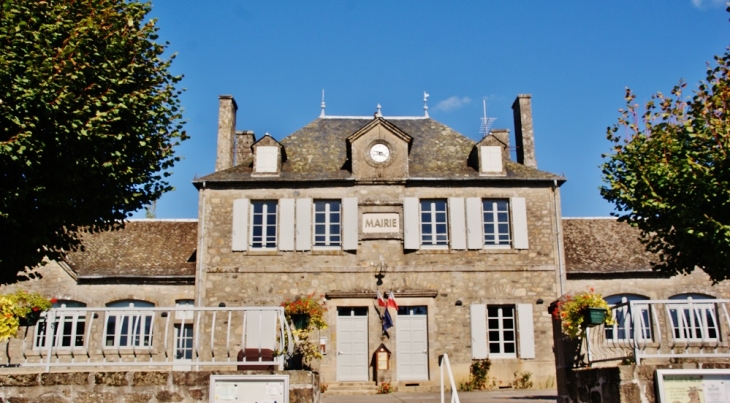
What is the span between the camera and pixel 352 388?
18.1 m

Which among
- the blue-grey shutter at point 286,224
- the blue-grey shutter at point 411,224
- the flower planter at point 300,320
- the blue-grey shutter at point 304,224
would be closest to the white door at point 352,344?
the blue-grey shutter at point 304,224

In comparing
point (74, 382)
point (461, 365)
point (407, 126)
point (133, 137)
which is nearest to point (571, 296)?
point (74, 382)

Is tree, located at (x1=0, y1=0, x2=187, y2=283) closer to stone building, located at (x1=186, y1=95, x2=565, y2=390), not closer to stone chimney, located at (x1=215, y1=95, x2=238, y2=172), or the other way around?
stone building, located at (x1=186, y1=95, x2=565, y2=390)

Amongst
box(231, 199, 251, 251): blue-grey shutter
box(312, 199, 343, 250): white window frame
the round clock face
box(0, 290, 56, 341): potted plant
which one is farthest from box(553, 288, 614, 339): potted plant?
box(231, 199, 251, 251): blue-grey shutter

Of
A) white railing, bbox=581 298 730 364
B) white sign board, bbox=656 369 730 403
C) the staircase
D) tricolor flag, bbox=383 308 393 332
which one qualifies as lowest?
the staircase

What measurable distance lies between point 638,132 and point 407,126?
30.6 feet

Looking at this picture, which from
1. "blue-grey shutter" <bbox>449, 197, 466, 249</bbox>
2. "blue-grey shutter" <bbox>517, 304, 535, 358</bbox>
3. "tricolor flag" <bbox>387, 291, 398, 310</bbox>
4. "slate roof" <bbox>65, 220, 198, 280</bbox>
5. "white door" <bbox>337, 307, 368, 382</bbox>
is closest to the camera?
"white door" <bbox>337, 307, 368, 382</bbox>

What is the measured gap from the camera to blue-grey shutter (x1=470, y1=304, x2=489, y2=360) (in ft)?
61.0

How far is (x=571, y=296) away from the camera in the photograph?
911cm

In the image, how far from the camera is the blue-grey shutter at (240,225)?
19.3m

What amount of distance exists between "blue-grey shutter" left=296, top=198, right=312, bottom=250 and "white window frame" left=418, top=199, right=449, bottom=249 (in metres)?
3.07

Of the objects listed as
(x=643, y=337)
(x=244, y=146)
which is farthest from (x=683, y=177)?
(x=244, y=146)

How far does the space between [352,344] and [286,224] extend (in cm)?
372

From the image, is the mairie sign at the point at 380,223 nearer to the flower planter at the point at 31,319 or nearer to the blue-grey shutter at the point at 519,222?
the blue-grey shutter at the point at 519,222
